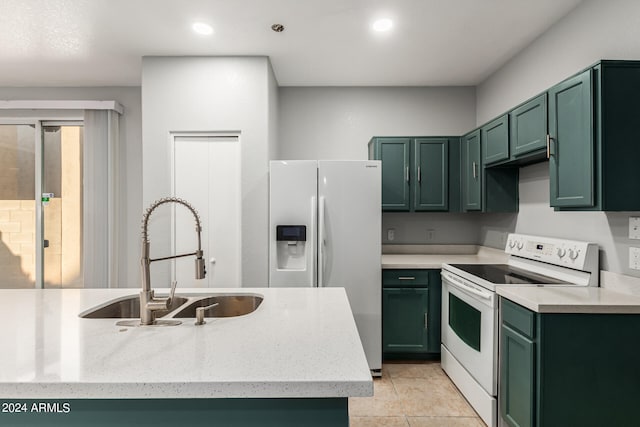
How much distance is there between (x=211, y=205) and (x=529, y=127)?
256 centimetres

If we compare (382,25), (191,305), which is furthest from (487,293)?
(382,25)

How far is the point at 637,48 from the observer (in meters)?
1.85

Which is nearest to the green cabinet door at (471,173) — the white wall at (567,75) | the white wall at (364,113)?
the white wall at (567,75)

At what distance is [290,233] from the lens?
2.86 metres

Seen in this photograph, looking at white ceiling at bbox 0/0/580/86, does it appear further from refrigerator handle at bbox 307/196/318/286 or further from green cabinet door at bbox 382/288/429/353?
green cabinet door at bbox 382/288/429/353

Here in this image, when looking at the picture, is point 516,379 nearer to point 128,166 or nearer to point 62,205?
point 128,166

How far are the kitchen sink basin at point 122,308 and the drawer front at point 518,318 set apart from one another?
176cm

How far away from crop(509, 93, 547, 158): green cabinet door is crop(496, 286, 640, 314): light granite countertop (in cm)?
87

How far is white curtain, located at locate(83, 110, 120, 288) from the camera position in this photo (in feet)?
12.0

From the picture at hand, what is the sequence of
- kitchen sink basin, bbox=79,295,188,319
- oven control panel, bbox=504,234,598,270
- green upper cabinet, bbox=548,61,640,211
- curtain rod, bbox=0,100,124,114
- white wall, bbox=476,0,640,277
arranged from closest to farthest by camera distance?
kitchen sink basin, bbox=79,295,188,319 < green upper cabinet, bbox=548,61,640,211 < white wall, bbox=476,0,640,277 < oven control panel, bbox=504,234,598,270 < curtain rod, bbox=0,100,124,114

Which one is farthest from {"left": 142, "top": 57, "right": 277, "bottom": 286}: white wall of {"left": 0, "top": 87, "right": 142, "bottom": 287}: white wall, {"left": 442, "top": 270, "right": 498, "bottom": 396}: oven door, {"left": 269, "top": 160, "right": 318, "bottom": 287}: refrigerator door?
{"left": 442, "top": 270, "right": 498, "bottom": 396}: oven door

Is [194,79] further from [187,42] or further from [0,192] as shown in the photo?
[0,192]

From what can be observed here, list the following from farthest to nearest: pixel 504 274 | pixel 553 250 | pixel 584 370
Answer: pixel 504 274 < pixel 553 250 < pixel 584 370

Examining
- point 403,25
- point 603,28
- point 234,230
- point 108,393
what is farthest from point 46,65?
point 603,28
